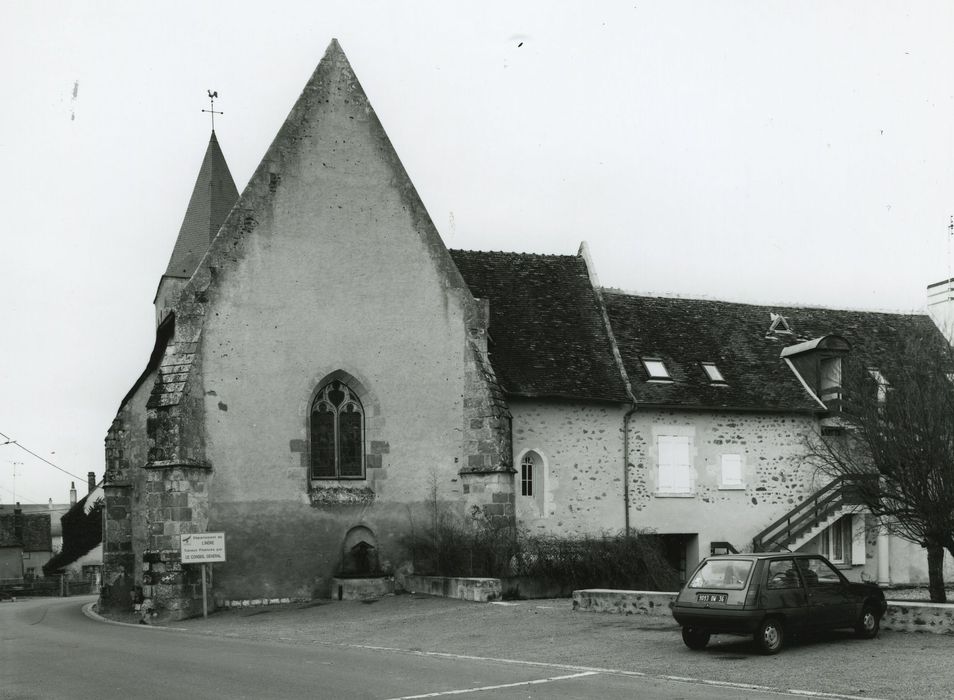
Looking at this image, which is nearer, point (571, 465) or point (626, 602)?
point (626, 602)

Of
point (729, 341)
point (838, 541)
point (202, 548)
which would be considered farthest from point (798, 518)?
point (202, 548)

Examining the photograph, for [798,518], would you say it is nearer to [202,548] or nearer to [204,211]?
[202,548]

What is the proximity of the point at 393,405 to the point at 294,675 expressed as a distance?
1268cm

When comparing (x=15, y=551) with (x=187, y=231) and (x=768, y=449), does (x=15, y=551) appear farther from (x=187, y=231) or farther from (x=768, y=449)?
(x=768, y=449)

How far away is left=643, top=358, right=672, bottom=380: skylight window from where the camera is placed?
94.6 ft

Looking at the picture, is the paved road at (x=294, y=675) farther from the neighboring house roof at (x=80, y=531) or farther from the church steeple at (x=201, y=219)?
the neighboring house roof at (x=80, y=531)

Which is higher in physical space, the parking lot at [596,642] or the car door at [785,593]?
the car door at [785,593]

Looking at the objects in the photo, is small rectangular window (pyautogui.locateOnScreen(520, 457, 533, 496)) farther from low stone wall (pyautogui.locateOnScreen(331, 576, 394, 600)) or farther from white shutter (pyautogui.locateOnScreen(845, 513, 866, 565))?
white shutter (pyautogui.locateOnScreen(845, 513, 866, 565))

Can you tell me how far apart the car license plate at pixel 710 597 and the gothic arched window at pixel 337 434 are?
38.3ft

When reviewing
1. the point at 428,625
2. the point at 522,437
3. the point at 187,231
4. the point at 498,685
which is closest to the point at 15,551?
the point at 187,231

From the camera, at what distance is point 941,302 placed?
34031 millimetres

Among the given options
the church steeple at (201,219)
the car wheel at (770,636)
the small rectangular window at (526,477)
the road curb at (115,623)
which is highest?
the church steeple at (201,219)

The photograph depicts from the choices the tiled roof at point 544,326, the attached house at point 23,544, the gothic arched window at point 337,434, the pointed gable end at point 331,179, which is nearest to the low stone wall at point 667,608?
the gothic arched window at point 337,434

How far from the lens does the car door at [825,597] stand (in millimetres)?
13703
